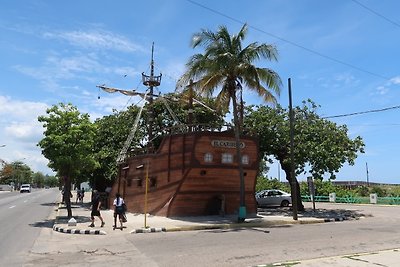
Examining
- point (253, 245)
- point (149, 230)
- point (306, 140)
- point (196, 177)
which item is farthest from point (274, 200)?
point (253, 245)

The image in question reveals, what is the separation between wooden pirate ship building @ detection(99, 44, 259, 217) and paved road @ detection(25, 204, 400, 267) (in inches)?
252

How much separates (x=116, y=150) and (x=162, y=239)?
2345 cm

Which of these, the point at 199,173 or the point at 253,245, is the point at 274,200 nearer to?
the point at 199,173

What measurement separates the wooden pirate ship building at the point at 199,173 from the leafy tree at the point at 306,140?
8.76 feet

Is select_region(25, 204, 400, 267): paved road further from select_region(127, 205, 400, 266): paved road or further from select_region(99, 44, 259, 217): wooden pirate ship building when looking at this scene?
select_region(99, 44, 259, 217): wooden pirate ship building

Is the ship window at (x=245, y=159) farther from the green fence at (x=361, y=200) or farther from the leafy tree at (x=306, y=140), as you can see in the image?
the green fence at (x=361, y=200)

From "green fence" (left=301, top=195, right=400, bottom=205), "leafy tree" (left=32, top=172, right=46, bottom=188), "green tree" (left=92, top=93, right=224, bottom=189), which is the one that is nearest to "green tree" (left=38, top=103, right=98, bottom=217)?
"green tree" (left=92, top=93, right=224, bottom=189)

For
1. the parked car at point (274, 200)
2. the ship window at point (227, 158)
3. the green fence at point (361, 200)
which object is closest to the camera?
the ship window at point (227, 158)

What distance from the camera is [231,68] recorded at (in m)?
21.4

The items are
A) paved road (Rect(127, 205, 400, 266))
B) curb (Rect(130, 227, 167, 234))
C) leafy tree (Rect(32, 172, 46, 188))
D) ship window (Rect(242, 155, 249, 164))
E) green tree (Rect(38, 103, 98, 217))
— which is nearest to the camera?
paved road (Rect(127, 205, 400, 266))

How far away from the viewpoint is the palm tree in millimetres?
21203

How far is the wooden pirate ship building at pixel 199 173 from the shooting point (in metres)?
23.4

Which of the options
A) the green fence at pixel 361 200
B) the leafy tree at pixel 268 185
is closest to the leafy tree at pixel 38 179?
the leafy tree at pixel 268 185

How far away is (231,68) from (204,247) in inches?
442
